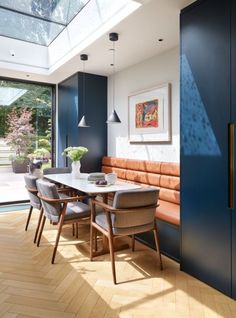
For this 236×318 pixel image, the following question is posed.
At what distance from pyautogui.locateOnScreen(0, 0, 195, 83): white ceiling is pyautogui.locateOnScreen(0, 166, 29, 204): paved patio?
2033mm

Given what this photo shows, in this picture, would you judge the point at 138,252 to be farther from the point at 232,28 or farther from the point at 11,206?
the point at 11,206

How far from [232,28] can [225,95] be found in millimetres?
548

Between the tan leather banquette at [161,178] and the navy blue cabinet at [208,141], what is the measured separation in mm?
378

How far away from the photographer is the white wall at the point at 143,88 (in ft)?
12.3

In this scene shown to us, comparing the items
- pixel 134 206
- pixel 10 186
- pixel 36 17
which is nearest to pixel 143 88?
pixel 36 17

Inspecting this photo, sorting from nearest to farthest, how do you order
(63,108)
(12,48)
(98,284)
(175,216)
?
(98,284) → (175,216) → (12,48) → (63,108)

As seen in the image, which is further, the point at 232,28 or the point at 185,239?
the point at 185,239

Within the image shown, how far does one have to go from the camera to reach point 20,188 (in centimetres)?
570

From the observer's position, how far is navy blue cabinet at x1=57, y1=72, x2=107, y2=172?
5117mm

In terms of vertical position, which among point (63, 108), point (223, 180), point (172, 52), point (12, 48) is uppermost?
point (12, 48)

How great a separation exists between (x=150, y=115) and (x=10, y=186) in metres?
3.41

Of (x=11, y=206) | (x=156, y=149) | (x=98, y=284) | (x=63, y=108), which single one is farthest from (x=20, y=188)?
(x=98, y=284)

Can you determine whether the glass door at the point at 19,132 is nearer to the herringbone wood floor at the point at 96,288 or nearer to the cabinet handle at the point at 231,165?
the herringbone wood floor at the point at 96,288

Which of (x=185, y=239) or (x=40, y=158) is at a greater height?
(x=40, y=158)
